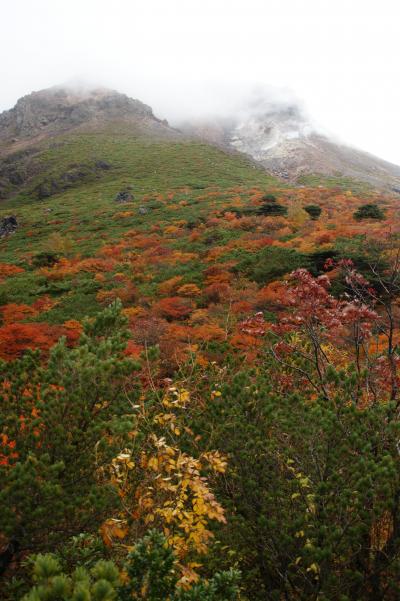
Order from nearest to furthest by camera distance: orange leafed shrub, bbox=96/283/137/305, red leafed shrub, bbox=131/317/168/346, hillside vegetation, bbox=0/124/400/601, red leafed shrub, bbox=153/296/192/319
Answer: hillside vegetation, bbox=0/124/400/601
red leafed shrub, bbox=131/317/168/346
red leafed shrub, bbox=153/296/192/319
orange leafed shrub, bbox=96/283/137/305

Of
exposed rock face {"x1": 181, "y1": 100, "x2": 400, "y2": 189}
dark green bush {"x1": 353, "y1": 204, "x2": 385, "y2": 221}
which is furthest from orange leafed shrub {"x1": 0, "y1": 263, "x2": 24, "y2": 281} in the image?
exposed rock face {"x1": 181, "y1": 100, "x2": 400, "y2": 189}

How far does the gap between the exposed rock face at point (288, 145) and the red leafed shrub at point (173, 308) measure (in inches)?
2384

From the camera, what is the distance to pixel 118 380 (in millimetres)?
4434

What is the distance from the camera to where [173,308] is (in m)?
17.7

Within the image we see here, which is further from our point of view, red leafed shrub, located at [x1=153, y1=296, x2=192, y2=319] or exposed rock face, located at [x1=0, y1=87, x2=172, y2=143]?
exposed rock face, located at [x1=0, y1=87, x2=172, y2=143]

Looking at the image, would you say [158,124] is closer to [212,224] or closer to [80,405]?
[212,224]

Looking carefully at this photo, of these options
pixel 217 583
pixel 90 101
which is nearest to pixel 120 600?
pixel 217 583

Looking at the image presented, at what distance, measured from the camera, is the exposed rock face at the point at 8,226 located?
43406 mm

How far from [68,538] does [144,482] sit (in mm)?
1080

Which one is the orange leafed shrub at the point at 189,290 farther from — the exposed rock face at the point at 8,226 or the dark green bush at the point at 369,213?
the exposed rock face at the point at 8,226

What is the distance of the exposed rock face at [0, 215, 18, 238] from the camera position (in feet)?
142

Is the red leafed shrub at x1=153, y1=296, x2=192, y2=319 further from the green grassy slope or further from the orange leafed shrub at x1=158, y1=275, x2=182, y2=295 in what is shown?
the green grassy slope

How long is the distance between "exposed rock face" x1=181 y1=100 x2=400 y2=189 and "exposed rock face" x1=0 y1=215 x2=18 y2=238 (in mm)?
46042

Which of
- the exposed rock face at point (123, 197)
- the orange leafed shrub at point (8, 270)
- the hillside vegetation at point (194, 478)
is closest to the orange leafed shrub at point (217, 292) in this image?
the hillside vegetation at point (194, 478)
